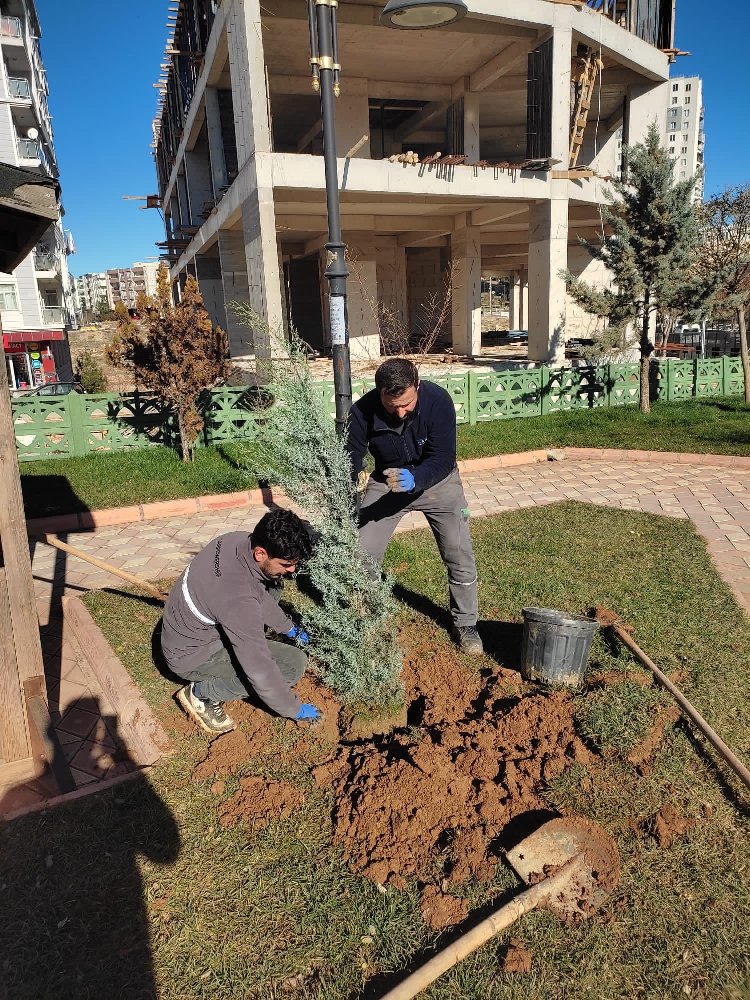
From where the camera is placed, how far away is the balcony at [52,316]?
3556 centimetres

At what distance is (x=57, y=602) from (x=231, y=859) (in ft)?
10.7

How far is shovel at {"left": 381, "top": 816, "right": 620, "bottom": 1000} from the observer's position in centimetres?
224

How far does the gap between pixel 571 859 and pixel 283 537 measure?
1731 millimetres

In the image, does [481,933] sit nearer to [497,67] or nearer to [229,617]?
[229,617]

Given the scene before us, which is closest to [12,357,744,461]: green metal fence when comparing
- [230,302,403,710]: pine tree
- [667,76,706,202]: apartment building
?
[230,302,403,710]: pine tree

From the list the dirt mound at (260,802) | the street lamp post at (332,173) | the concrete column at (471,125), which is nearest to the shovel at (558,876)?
the dirt mound at (260,802)

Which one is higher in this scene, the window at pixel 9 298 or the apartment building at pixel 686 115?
the apartment building at pixel 686 115

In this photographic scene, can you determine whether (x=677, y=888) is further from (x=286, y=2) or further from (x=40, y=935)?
(x=286, y=2)

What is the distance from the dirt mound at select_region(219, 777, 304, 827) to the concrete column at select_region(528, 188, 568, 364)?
13.6 metres

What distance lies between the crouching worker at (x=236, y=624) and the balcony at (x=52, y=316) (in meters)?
37.2

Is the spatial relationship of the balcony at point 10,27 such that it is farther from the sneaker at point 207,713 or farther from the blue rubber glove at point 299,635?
the sneaker at point 207,713

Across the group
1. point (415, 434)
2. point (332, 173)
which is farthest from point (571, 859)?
point (332, 173)

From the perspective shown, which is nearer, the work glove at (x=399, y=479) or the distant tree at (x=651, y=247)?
the work glove at (x=399, y=479)

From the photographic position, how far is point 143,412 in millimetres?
9961
